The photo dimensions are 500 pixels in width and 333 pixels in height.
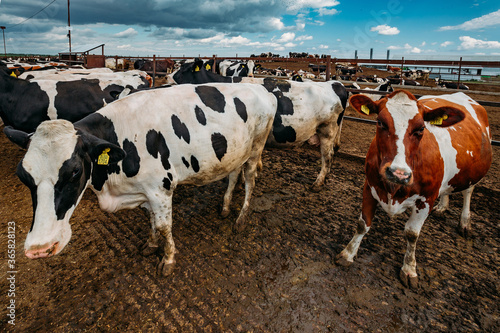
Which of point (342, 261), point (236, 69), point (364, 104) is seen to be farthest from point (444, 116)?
point (236, 69)

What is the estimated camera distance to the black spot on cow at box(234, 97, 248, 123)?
3.23 metres

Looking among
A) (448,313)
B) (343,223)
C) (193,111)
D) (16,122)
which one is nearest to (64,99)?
(16,122)

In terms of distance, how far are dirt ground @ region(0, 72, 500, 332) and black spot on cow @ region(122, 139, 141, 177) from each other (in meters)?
1.04

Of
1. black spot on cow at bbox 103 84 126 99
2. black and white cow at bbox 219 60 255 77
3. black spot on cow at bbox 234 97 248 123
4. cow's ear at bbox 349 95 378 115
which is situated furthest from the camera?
black and white cow at bbox 219 60 255 77

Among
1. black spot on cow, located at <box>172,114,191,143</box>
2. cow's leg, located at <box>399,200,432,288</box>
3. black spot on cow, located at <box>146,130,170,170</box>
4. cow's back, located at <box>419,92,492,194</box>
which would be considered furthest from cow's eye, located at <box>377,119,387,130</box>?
black spot on cow, located at <box>146,130,170,170</box>

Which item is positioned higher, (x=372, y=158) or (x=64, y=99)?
(x=64, y=99)

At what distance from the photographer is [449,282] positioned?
8.91ft

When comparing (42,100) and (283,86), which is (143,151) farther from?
(42,100)

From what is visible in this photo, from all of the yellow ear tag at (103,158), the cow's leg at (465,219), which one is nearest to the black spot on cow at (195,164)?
the yellow ear tag at (103,158)

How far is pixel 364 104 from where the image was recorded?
102 inches

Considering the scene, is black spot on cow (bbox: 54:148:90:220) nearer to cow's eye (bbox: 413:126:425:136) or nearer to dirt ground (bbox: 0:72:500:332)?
dirt ground (bbox: 0:72:500:332)

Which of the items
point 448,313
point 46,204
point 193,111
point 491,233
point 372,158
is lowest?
point 448,313

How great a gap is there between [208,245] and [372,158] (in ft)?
6.63

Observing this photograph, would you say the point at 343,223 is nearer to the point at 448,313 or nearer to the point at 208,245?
the point at 448,313
